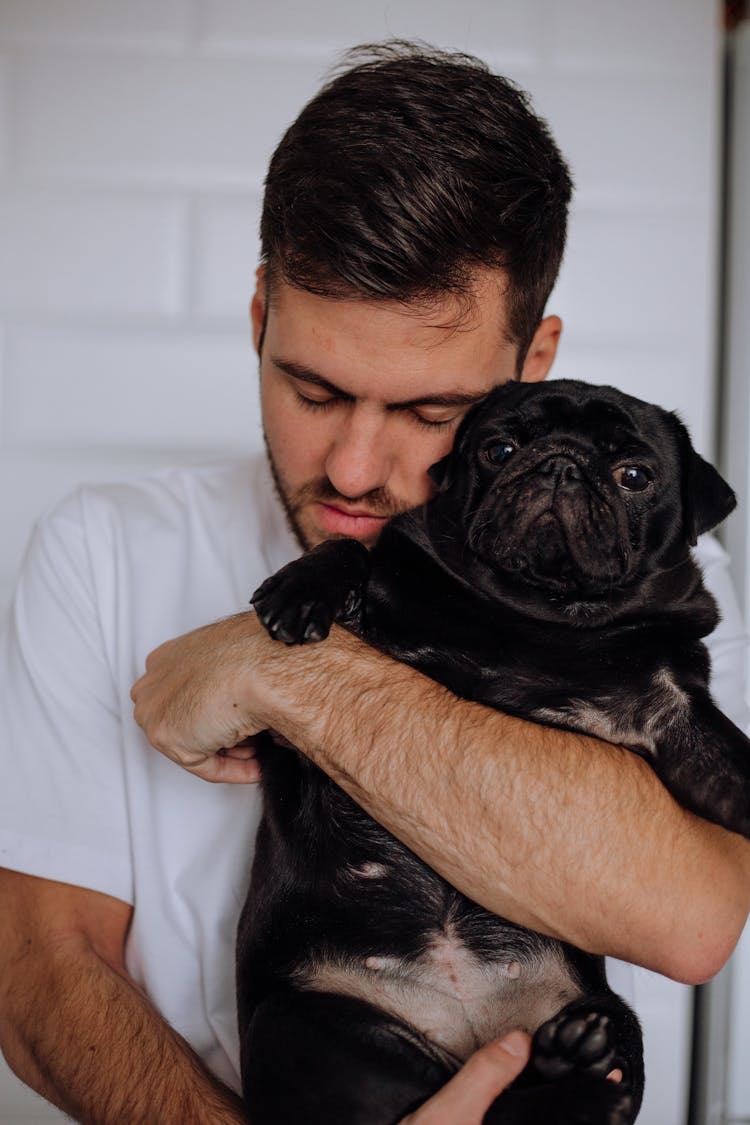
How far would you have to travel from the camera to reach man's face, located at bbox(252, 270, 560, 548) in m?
1.49

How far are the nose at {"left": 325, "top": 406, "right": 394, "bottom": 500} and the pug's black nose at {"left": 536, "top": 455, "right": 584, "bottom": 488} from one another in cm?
23

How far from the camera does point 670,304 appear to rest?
2.38m

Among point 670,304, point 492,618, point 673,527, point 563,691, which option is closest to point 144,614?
point 492,618

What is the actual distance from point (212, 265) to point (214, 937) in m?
1.39

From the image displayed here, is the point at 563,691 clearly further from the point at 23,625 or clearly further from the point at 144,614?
the point at 23,625

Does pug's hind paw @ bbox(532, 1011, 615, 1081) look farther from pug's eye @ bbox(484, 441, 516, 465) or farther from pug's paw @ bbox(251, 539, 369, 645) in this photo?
pug's eye @ bbox(484, 441, 516, 465)

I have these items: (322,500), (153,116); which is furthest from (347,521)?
(153,116)

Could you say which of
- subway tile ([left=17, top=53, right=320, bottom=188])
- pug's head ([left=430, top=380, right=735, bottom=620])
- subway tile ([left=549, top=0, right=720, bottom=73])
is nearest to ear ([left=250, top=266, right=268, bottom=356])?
pug's head ([left=430, top=380, right=735, bottom=620])

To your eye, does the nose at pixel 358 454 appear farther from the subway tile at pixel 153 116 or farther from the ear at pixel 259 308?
the subway tile at pixel 153 116

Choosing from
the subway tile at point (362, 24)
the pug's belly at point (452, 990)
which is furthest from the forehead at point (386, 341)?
the subway tile at point (362, 24)

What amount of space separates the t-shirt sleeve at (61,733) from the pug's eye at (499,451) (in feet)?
2.15

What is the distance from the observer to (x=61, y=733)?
64.2 inches

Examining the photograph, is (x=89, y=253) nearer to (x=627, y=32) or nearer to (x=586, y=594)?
(x=627, y=32)

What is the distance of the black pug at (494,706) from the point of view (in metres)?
1.23
